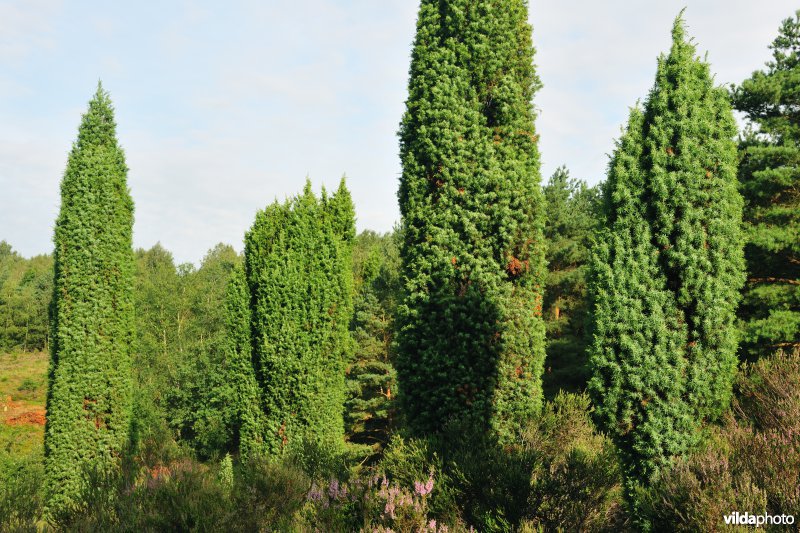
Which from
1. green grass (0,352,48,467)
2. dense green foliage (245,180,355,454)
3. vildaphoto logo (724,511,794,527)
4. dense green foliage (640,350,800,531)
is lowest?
green grass (0,352,48,467)

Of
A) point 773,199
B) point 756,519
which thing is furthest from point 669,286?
point 773,199

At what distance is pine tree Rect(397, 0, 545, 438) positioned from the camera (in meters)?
8.43

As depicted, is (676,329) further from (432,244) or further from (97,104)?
(97,104)

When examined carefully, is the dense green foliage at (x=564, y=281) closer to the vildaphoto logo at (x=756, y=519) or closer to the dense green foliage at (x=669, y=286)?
the dense green foliage at (x=669, y=286)

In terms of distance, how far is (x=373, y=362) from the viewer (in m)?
26.0

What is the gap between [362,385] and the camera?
26891 mm

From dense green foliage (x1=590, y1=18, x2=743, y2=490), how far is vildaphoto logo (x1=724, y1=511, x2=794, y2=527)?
5.57 ft

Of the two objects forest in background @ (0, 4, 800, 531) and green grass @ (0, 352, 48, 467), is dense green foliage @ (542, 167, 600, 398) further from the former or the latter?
green grass @ (0, 352, 48, 467)

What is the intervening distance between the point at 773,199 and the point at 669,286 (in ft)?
39.4

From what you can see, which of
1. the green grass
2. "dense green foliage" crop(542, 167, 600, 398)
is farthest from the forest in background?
the green grass

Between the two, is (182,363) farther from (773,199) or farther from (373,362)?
(773,199)

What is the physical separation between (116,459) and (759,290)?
57.5ft

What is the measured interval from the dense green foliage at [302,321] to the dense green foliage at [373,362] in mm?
12098

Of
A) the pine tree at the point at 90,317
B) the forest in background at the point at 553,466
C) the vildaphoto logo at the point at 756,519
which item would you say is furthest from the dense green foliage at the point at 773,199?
the pine tree at the point at 90,317
